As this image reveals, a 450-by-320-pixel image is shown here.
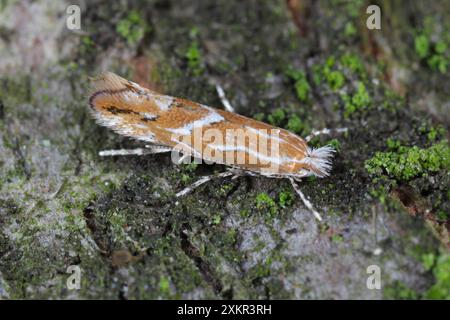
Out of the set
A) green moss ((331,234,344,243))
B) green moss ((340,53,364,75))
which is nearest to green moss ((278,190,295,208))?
green moss ((331,234,344,243))

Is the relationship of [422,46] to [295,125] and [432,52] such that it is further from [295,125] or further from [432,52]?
[295,125]

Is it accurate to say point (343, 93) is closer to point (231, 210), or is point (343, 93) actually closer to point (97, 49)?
point (231, 210)

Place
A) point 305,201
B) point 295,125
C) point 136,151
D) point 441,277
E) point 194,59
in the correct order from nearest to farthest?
1. point 441,277
2. point 305,201
3. point 136,151
4. point 295,125
5. point 194,59

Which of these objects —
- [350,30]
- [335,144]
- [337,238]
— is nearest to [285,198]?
[337,238]

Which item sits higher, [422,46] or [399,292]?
[422,46]

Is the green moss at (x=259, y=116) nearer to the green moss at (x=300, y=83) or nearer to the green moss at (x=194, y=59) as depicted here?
the green moss at (x=300, y=83)

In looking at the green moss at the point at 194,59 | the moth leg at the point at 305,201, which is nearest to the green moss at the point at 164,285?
the moth leg at the point at 305,201
